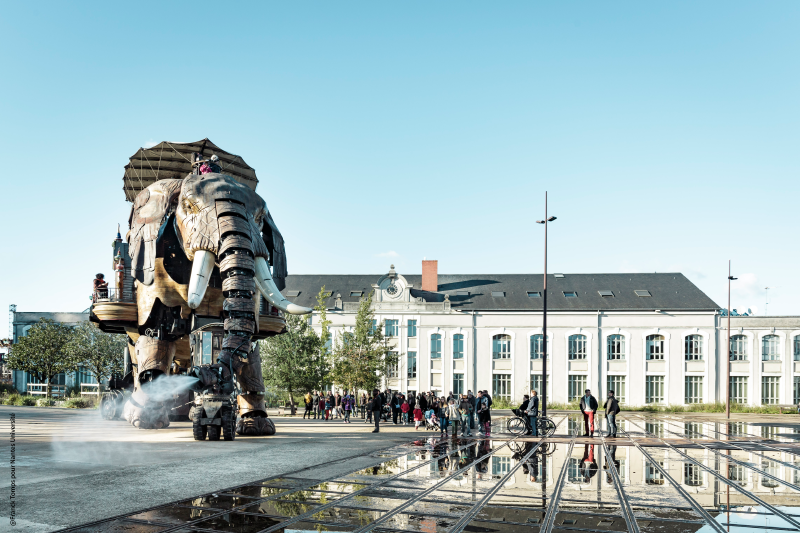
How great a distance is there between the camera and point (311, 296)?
59.6 meters

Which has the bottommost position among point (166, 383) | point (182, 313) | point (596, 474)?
point (596, 474)

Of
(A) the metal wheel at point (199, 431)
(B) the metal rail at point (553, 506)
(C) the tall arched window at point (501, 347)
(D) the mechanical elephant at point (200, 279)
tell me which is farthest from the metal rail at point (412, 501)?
(C) the tall arched window at point (501, 347)

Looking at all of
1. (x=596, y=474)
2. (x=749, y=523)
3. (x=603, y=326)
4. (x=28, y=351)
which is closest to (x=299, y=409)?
(x=28, y=351)

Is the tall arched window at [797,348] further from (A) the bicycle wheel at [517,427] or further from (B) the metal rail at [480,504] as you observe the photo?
(B) the metal rail at [480,504]

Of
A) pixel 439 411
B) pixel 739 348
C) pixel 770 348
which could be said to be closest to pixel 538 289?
pixel 739 348

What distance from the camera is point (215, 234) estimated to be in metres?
15.4

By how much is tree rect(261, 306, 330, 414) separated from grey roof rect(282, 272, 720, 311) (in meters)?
16.0

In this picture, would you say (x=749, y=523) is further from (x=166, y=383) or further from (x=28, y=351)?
(x=28, y=351)

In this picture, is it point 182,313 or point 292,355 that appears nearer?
point 182,313

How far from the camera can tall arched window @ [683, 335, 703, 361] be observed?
175 ft

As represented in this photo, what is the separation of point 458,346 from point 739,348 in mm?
20618

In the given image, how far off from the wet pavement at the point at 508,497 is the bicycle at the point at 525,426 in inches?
207

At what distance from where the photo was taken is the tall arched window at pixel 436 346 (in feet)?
181

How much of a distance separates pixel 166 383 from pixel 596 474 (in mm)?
10606
